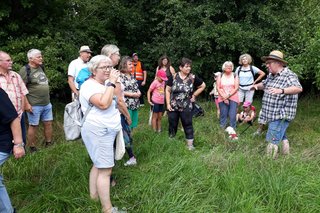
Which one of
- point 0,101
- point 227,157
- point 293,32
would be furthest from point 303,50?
point 0,101

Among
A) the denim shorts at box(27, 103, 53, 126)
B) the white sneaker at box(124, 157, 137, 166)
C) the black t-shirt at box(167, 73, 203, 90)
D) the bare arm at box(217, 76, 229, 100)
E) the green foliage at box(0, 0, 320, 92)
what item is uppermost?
the green foliage at box(0, 0, 320, 92)

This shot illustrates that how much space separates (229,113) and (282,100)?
6.10 ft

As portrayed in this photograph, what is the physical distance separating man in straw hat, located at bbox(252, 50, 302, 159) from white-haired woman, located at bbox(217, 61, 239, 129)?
152 centimetres

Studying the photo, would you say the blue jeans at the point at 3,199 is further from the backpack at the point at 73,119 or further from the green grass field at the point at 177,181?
the backpack at the point at 73,119

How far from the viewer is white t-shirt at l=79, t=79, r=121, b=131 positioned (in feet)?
10.4

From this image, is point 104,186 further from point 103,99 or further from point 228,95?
point 228,95

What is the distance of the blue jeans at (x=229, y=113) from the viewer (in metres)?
6.36

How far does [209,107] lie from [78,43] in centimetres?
456

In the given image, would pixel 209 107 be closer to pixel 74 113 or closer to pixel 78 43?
pixel 78 43

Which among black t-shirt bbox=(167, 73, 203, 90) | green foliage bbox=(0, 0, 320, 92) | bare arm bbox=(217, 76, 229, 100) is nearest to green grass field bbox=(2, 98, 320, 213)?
black t-shirt bbox=(167, 73, 203, 90)

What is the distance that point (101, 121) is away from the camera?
3.17 meters

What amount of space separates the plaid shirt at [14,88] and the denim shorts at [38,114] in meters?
0.88

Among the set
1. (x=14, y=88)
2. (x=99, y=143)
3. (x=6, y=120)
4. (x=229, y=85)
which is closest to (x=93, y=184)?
(x=99, y=143)

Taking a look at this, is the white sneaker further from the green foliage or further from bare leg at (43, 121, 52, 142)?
the green foliage
